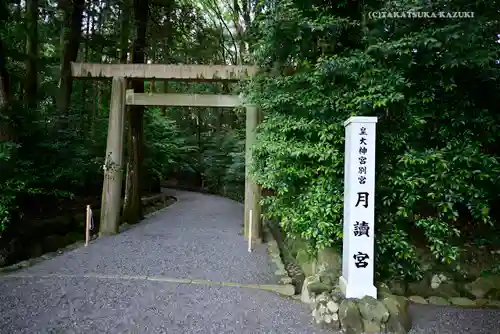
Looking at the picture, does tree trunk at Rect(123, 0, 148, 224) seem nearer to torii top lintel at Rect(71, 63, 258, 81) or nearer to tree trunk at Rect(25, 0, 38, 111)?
torii top lintel at Rect(71, 63, 258, 81)

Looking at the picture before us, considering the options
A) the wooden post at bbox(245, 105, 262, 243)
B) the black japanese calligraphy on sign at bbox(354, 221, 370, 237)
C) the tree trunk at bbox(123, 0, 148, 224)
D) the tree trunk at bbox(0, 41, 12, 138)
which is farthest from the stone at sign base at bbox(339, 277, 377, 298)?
the tree trunk at bbox(123, 0, 148, 224)

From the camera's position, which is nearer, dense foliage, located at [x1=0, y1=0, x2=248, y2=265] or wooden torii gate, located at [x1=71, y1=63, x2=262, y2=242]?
dense foliage, located at [x1=0, y1=0, x2=248, y2=265]

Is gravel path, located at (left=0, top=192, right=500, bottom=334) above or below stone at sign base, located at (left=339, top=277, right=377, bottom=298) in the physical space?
below

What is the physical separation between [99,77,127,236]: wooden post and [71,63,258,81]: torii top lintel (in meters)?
0.25

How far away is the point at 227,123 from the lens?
20734mm

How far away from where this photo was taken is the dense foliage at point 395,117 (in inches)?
142

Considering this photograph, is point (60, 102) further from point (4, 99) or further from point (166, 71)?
point (166, 71)

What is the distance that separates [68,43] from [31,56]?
3.23 ft

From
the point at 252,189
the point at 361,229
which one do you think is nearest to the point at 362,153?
the point at 361,229

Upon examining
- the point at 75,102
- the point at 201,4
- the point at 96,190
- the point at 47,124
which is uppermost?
the point at 201,4

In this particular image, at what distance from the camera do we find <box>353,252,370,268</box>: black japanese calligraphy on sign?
11.6 ft

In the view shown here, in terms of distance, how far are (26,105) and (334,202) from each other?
7.01 metres

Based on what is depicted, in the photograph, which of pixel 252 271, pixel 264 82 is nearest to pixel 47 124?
pixel 264 82

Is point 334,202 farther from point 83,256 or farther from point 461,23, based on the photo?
point 83,256
